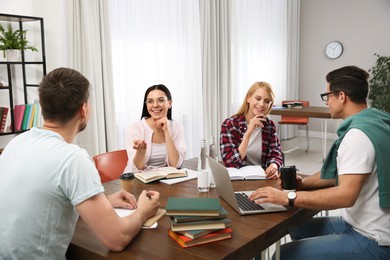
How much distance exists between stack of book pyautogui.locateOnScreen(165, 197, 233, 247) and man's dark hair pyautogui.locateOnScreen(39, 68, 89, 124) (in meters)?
0.49

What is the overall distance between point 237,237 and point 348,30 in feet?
21.9

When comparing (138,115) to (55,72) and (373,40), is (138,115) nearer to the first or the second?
(55,72)

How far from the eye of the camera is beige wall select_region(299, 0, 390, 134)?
6.86 meters

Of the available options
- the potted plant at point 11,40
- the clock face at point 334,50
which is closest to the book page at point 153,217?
the potted plant at point 11,40

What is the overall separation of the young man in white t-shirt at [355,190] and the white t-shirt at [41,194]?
30.8 inches

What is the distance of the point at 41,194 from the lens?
49.6 inches

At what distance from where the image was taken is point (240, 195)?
6.13 ft

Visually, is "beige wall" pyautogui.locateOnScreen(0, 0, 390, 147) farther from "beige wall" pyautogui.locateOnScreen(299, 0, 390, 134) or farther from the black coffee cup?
the black coffee cup

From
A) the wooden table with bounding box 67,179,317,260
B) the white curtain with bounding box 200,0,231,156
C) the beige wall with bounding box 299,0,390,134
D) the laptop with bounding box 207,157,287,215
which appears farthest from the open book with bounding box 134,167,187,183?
the beige wall with bounding box 299,0,390,134

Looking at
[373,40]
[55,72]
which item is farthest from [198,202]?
[373,40]

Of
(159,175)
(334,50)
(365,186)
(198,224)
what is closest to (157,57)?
(159,175)

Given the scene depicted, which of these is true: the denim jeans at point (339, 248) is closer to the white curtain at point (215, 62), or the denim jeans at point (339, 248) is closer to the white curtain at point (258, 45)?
the white curtain at point (215, 62)

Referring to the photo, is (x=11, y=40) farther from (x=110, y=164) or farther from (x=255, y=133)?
(x=255, y=133)

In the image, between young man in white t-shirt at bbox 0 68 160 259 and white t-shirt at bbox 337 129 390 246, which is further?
white t-shirt at bbox 337 129 390 246
